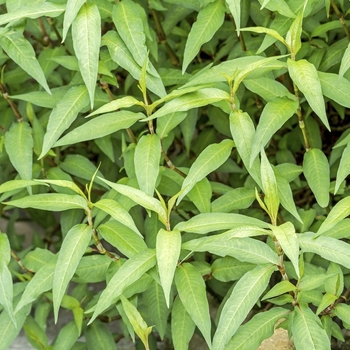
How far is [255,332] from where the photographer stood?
1.58m

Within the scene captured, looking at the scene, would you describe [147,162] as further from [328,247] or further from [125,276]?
[328,247]

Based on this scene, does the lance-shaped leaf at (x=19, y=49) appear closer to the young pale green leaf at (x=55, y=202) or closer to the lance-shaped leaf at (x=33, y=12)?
the lance-shaped leaf at (x=33, y=12)

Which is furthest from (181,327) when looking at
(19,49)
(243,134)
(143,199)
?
(19,49)

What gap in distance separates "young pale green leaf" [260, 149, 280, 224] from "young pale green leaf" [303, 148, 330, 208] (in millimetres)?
244

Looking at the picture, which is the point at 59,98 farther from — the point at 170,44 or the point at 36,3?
the point at 170,44

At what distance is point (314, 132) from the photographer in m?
2.13

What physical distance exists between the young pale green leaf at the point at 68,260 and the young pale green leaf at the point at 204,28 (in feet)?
1.53

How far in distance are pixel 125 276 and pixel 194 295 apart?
17cm

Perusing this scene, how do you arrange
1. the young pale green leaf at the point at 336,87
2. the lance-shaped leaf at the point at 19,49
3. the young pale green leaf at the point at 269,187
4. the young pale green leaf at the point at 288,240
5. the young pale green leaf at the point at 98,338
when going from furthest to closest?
1. the young pale green leaf at the point at 98,338
2. the lance-shaped leaf at the point at 19,49
3. the young pale green leaf at the point at 336,87
4. the young pale green leaf at the point at 269,187
5. the young pale green leaf at the point at 288,240

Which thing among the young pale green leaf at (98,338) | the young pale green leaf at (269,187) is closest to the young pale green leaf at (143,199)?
the young pale green leaf at (269,187)

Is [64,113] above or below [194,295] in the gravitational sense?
above

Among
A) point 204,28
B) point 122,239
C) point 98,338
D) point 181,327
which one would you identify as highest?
point 204,28

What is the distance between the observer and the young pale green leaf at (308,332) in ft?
4.90

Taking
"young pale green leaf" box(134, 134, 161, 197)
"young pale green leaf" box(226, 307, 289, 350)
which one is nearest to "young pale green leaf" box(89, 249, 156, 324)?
"young pale green leaf" box(134, 134, 161, 197)
